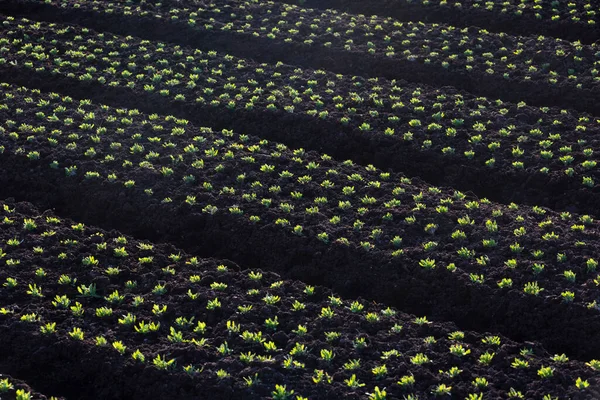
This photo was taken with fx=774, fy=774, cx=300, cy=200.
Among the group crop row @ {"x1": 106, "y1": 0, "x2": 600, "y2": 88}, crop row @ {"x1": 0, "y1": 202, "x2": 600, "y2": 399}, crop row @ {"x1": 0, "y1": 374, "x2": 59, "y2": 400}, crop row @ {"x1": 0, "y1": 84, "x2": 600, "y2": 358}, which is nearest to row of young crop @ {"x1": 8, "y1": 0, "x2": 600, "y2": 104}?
crop row @ {"x1": 106, "y1": 0, "x2": 600, "y2": 88}

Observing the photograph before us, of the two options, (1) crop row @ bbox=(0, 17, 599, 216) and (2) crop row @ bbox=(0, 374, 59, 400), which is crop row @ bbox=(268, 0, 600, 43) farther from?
(2) crop row @ bbox=(0, 374, 59, 400)

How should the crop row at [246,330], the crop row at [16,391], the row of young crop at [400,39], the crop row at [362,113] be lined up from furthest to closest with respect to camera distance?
the row of young crop at [400,39] → the crop row at [362,113] → the crop row at [246,330] → the crop row at [16,391]

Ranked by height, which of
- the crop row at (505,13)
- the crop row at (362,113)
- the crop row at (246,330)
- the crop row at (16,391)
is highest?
the crop row at (505,13)

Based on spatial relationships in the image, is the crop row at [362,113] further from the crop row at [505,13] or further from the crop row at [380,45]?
the crop row at [505,13]

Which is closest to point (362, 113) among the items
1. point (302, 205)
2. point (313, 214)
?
point (302, 205)

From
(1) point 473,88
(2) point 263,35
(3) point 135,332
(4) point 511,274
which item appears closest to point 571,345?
(4) point 511,274

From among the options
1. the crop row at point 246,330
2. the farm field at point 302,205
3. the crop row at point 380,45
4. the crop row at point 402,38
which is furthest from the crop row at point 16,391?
the crop row at point 402,38

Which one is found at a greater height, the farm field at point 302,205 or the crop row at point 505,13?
the crop row at point 505,13
